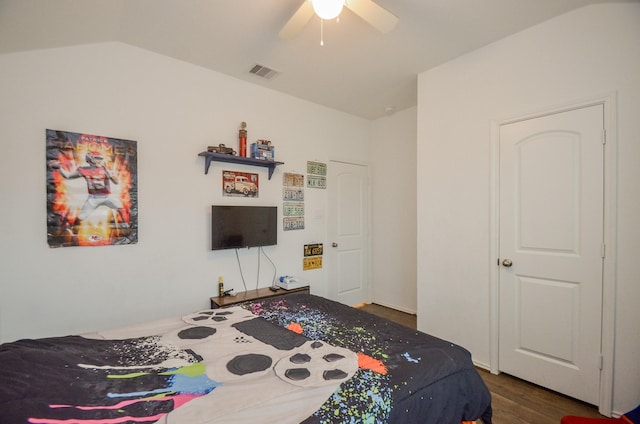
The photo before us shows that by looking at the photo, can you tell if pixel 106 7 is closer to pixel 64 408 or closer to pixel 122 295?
pixel 122 295

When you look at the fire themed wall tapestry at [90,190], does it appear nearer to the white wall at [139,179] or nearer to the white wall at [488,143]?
the white wall at [139,179]

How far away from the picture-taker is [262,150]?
312 centimetres

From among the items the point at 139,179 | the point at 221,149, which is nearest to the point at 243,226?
the point at 221,149

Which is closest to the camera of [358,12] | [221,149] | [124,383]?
[124,383]

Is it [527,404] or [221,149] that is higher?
[221,149]

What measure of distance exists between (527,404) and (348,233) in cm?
260

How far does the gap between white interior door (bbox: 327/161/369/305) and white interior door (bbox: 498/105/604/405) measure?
2.03 m

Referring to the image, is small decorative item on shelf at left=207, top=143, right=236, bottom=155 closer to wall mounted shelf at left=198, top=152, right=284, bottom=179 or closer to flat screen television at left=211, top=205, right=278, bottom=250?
wall mounted shelf at left=198, top=152, right=284, bottom=179

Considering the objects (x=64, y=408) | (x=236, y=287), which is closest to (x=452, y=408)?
(x=64, y=408)

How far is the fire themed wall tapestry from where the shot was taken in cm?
215

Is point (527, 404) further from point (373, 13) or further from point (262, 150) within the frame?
point (262, 150)

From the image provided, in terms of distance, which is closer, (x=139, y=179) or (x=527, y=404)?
(x=527, y=404)

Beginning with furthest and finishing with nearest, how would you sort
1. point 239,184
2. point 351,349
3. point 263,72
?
point 239,184
point 263,72
point 351,349

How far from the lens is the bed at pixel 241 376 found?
99cm
